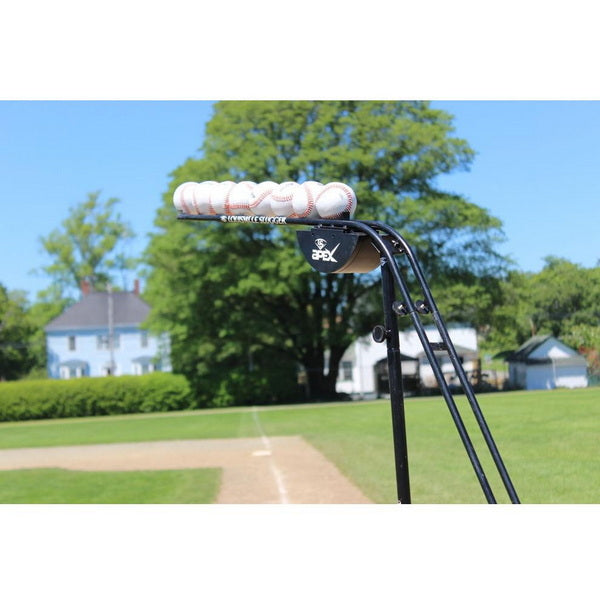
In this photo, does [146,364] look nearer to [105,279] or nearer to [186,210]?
[105,279]

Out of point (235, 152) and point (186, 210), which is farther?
point (235, 152)

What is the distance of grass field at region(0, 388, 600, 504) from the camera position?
8203 millimetres

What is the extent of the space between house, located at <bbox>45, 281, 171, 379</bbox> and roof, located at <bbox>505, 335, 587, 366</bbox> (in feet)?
61.9

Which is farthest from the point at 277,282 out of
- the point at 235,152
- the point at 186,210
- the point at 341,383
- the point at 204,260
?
the point at 186,210

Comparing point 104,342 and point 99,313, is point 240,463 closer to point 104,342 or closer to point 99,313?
point 99,313

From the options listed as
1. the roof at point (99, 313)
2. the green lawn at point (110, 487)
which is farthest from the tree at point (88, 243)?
the green lawn at point (110, 487)

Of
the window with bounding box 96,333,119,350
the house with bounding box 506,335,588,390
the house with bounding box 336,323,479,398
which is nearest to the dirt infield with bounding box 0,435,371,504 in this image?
the house with bounding box 336,323,479,398

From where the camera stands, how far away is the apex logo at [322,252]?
284 centimetres

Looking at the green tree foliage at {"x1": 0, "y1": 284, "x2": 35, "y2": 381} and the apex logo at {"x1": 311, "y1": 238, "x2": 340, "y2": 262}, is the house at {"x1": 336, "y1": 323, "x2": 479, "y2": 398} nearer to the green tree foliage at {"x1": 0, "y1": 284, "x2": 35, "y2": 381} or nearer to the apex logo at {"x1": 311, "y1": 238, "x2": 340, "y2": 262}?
the green tree foliage at {"x1": 0, "y1": 284, "x2": 35, "y2": 381}

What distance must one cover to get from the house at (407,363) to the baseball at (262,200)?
18.4m

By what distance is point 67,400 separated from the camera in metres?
27.0

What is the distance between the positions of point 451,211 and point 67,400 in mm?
14448

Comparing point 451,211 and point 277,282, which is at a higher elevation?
point 451,211

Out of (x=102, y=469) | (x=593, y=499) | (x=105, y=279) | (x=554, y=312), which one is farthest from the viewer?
(x=105, y=279)
